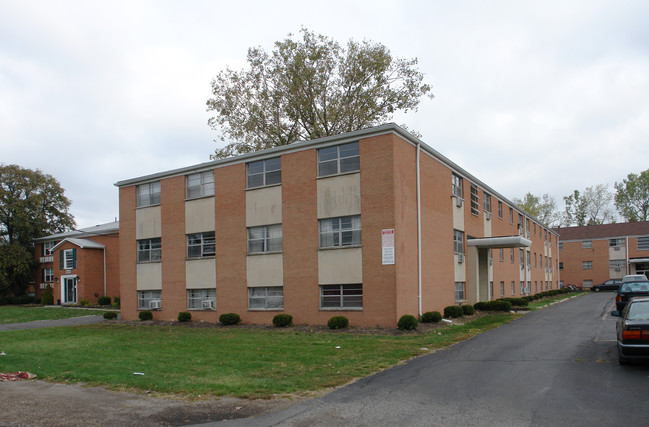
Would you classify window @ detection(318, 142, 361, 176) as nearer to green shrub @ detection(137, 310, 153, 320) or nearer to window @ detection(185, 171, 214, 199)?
window @ detection(185, 171, 214, 199)

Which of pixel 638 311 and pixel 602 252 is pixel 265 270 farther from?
pixel 602 252

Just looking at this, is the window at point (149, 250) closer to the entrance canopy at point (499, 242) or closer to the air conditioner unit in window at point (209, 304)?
the air conditioner unit in window at point (209, 304)

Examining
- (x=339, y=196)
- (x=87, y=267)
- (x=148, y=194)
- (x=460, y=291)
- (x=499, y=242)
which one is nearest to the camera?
(x=339, y=196)

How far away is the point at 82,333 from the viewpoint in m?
24.0

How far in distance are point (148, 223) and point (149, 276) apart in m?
3.05

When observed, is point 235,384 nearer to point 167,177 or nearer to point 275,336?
point 275,336

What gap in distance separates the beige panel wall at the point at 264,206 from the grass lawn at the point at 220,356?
5231mm

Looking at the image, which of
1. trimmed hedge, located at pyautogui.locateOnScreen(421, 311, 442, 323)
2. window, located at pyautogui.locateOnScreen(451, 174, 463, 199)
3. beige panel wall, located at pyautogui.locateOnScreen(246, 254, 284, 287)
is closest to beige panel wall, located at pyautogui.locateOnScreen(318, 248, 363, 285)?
beige panel wall, located at pyautogui.locateOnScreen(246, 254, 284, 287)

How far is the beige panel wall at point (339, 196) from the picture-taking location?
72.0 feet

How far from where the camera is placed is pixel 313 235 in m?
23.1

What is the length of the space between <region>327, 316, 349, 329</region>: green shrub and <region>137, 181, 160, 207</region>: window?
13.9 metres

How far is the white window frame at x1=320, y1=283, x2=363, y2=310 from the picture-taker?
2170cm

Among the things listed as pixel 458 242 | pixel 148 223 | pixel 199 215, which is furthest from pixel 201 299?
pixel 458 242

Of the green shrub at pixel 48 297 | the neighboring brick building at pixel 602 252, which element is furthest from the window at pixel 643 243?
the green shrub at pixel 48 297
